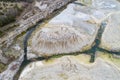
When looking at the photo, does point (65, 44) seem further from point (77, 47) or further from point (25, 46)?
point (25, 46)

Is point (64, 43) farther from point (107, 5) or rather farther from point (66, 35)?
point (107, 5)

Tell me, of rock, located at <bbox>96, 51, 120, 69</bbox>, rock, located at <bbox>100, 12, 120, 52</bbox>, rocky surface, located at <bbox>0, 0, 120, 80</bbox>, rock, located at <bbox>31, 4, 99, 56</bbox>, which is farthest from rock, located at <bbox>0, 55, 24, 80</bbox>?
rock, located at <bbox>100, 12, 120, 52</bbox>

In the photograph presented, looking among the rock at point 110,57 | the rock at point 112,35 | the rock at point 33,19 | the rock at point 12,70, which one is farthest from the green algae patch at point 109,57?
the rock at point 33,19

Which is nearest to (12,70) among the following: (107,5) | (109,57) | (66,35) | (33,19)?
(66,35)

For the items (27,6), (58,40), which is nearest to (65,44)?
(58,40)

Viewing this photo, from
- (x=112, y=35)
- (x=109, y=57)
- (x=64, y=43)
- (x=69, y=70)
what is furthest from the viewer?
(x=112, y=35)

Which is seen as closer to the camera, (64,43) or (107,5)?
(64,43)
